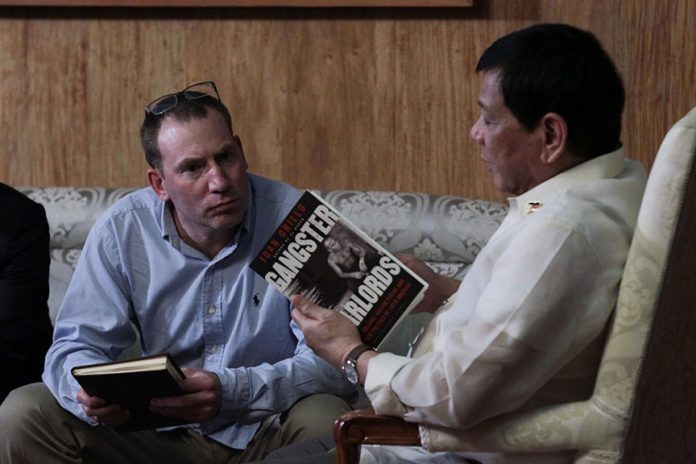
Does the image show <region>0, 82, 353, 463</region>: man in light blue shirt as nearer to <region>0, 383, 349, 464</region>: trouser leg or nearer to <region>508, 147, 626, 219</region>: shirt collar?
<region>0, 383, 349, 464</region>: trouser leg

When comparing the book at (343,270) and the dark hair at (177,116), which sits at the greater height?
the dark hair at (177,116)

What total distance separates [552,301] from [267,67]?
6.42 feet

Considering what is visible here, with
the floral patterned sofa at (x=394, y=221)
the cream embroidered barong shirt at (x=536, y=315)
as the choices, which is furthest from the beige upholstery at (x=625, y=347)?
the floral patterned sofa at (x=394, y=221)

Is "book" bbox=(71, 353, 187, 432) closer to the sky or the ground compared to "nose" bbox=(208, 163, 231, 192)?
closer to the ground

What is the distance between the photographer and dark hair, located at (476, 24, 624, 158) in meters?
1.76

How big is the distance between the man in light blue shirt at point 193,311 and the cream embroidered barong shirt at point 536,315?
2.17ft

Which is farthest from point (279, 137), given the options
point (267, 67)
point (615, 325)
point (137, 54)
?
point (615, 325)

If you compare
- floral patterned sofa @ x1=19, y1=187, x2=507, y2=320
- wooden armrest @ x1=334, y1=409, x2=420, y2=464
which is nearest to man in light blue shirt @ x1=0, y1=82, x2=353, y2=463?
floral patterned sofa @ x1=19, y1=187, x2=507, y2=320

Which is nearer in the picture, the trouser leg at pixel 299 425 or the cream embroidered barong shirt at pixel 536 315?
the cream embroidered barong shirt at pixel 536 315

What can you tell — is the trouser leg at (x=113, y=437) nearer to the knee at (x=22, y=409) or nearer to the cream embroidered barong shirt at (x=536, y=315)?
the knee at (x=22, y=409)

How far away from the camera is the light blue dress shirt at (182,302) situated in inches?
98.8

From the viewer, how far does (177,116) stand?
2.56m

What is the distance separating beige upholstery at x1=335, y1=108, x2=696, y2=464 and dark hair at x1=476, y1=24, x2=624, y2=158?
0.44ft

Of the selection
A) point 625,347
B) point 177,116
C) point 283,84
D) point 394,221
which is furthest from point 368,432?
point 283,84
